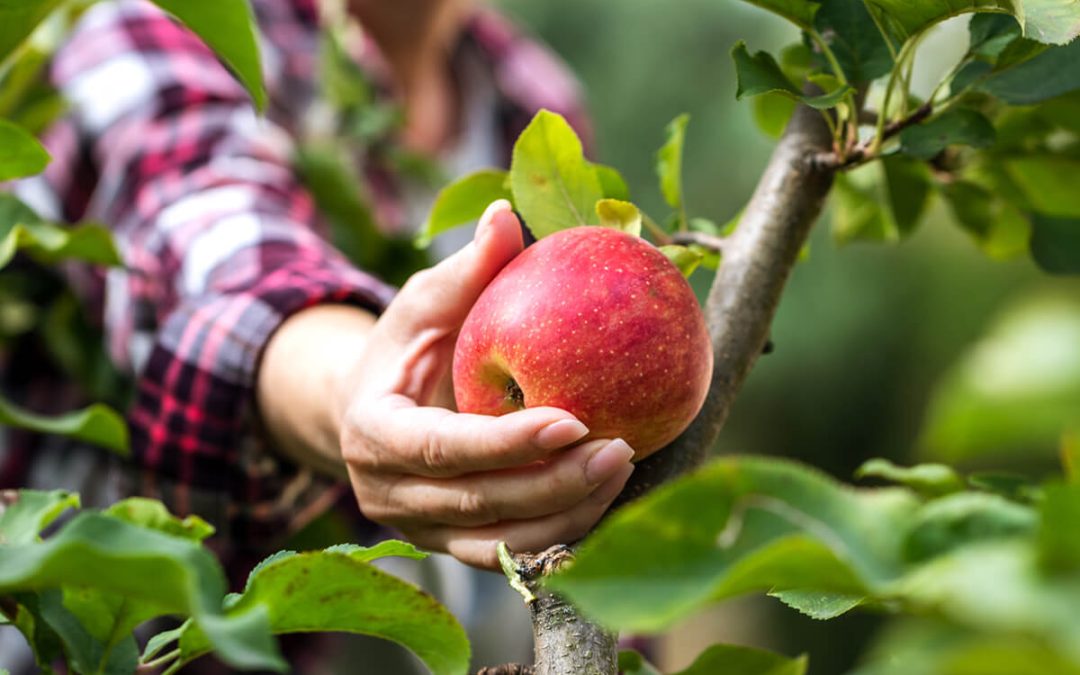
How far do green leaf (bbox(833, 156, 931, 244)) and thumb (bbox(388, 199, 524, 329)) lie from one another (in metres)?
0.26

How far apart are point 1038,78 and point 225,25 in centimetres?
39

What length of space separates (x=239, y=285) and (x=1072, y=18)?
65 cm

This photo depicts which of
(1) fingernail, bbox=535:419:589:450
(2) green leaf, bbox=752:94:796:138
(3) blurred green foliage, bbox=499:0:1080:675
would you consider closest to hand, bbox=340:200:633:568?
(1) fingernail, bbox=535:419:589:450

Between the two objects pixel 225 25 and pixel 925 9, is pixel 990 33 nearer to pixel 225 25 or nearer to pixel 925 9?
pixel 925 9

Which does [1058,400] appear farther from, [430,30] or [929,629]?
[430,30]

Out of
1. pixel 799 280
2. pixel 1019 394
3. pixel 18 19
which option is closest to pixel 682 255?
pixel 1019 394

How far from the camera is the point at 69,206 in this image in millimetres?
1166

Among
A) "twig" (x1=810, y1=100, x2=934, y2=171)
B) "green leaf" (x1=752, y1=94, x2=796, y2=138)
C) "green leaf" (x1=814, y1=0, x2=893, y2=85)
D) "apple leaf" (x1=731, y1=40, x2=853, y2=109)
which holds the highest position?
"green leaf" (x1=814, y1=0, x2=893, y2=85)

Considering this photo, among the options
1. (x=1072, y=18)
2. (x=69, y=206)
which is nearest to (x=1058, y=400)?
(x=1072, y=18)

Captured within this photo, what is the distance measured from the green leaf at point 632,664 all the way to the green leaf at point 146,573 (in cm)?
24

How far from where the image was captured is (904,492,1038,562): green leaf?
0.25m

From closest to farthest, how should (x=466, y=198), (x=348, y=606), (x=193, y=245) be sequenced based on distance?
(x=348, y=606) < (x=466, y=198) < (x=193, y=245)

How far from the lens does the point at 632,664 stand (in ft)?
1.60

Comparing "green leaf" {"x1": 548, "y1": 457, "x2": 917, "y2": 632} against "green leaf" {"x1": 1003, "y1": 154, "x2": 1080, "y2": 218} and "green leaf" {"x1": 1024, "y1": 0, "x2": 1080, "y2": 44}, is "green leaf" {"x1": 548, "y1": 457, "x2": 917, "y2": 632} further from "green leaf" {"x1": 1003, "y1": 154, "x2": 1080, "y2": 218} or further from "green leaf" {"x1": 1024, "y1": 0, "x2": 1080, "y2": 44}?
"green leaf" {"x1": 1003, "y1": 154, "x2": 1080, "y2": 218}
